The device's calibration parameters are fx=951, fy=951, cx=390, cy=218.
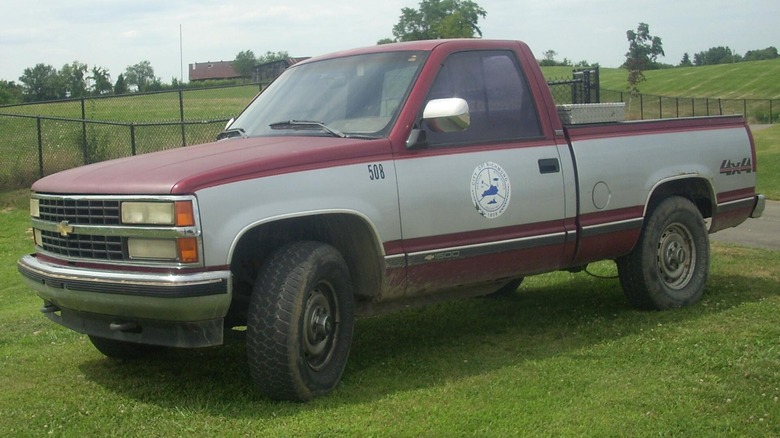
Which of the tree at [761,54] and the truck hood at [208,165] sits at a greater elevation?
the tree at [761,54]

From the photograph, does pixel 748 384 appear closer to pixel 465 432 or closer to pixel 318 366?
pixel 465 432

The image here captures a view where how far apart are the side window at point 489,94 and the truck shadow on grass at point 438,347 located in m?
1.39

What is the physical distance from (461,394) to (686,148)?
10.6 feet

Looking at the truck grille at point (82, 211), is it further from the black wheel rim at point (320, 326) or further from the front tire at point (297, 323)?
the black wheel rim at point (320, 326)

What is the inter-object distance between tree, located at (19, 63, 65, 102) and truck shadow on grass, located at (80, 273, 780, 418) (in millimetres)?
28914

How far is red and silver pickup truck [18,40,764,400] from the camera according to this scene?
4793mm

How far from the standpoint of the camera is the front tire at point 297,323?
4.93m

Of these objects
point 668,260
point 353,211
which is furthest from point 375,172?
point 668,260

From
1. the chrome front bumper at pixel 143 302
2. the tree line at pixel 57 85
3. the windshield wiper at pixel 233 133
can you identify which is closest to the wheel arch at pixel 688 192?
the windshield wiper at pixel 233 133

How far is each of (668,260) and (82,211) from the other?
447cm

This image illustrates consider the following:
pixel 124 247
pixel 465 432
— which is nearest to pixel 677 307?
pixel 465 432

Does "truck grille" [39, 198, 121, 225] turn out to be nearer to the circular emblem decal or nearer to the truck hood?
the truck hood

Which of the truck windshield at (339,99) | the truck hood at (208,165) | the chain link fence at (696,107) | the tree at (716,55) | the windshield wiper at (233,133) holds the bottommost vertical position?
the truck hood at (208,165)

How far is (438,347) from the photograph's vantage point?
6.34 m
